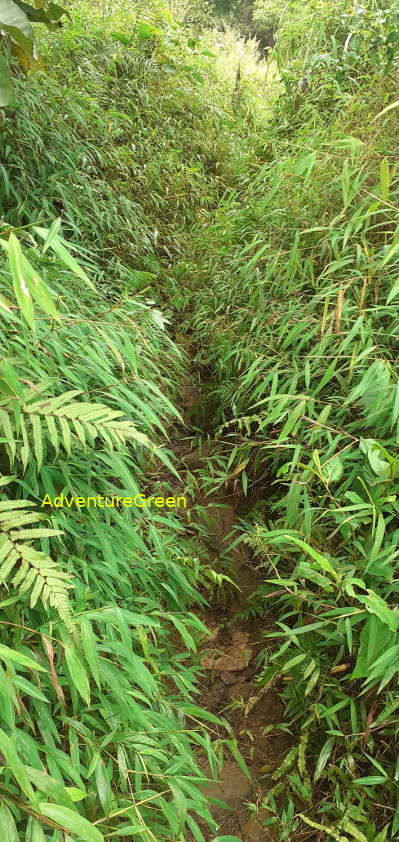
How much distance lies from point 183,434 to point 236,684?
3.71 ft

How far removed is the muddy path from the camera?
143 cm

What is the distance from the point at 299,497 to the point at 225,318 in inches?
46.6

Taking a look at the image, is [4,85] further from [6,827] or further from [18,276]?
[6,827]

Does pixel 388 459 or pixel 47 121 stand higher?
pixel 47 121

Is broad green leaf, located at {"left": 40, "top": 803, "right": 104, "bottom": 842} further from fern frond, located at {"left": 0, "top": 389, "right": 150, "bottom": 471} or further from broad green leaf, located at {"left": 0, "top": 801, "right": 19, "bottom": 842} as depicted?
fern frond, located at {"left": 0, "top": 389, "right": 150, "bottom": 471}

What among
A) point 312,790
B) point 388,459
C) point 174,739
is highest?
point 388,459

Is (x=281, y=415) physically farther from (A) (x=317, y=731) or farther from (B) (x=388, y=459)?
(A) (x=317, y=731)

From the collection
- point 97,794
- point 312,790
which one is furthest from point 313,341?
point 97,794

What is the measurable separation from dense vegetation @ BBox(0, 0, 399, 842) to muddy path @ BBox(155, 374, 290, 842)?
0.06 m

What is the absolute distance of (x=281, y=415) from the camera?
166 cm

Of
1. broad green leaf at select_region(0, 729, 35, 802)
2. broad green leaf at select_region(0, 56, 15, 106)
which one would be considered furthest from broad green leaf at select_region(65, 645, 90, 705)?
broad green leaf at select_region(0, 56, 15, 106)

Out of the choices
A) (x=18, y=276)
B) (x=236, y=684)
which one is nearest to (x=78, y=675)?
(x=18, y=276)

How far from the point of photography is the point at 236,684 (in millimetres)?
1696

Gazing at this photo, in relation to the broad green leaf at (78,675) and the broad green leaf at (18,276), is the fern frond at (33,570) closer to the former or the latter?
the broad green leaf at (78,675)
